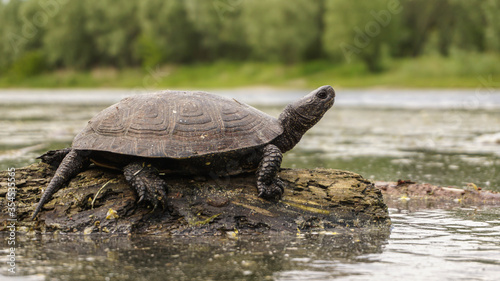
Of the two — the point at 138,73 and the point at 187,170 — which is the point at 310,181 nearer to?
the point at 187,170

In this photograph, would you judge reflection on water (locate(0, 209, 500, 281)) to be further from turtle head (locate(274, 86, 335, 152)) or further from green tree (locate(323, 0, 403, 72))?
green tree (locate(323, 0, 403, 72))

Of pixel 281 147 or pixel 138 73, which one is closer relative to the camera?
pixel 281 147

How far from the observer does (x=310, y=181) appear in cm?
604

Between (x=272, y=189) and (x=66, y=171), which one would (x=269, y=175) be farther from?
(x=66, y=171)

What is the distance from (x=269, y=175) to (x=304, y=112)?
92cm

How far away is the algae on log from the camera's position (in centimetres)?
554

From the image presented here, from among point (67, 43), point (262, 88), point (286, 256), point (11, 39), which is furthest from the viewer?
point (67, 43)

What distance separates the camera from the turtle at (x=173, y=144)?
18.0 ft

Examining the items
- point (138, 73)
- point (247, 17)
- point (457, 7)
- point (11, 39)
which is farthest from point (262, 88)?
point (11, 39)

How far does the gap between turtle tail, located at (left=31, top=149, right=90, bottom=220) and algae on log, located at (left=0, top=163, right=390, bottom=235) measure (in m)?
0.07

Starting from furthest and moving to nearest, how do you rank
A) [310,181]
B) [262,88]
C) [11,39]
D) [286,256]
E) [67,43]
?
1. [67,43]
2. [11,39]
3. [262,88]
4. [310,181]
5. [286,256]

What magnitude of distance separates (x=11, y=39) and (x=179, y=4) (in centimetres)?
2053

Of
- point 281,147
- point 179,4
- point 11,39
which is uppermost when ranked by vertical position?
point 179,4

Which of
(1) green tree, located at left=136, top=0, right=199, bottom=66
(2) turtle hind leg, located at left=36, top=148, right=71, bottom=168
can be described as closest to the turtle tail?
(2) turtle hind leg, located at left=36, top=148, right=71, bottom=168
